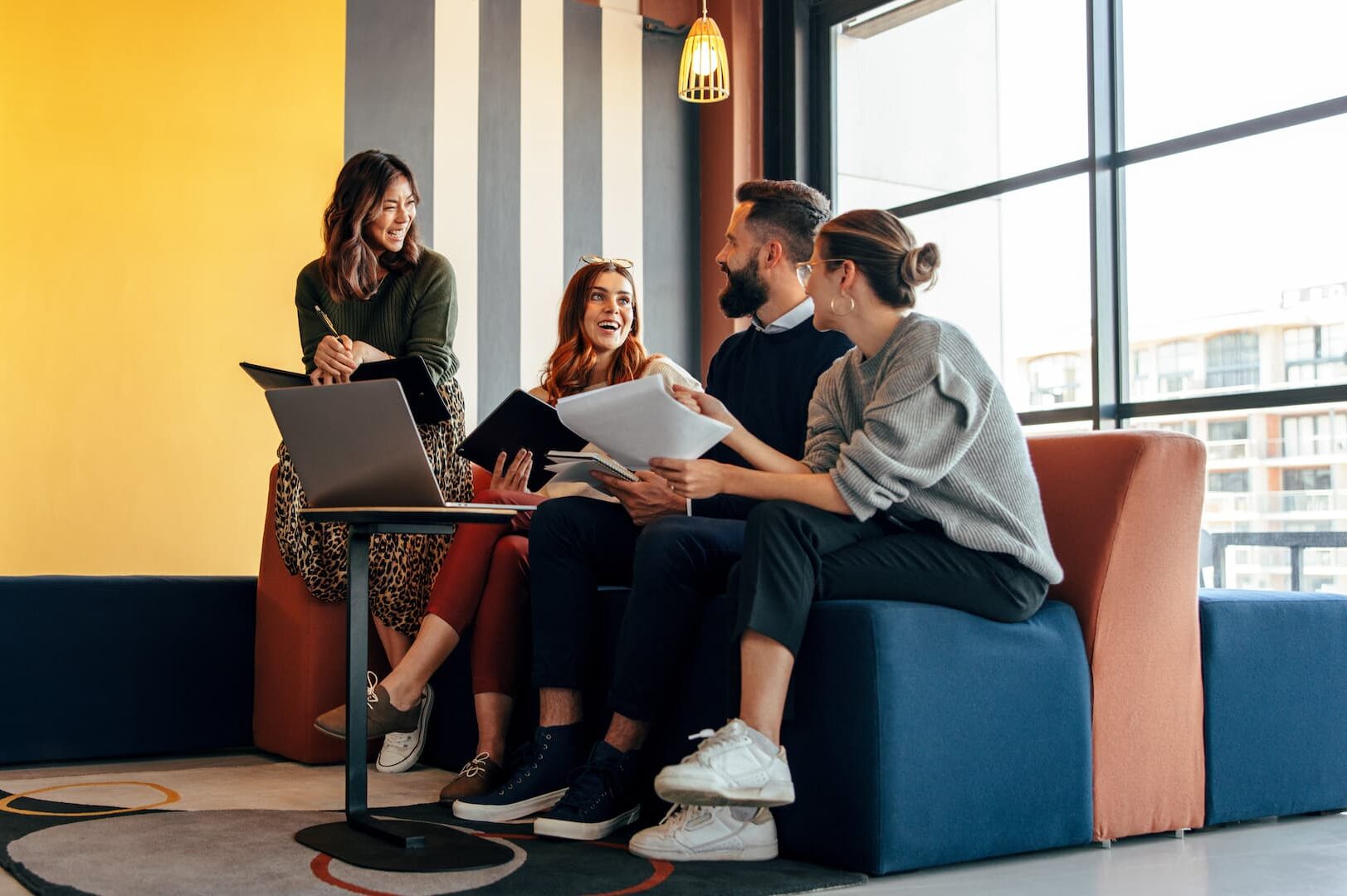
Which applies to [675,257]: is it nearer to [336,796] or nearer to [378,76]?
[378,76]

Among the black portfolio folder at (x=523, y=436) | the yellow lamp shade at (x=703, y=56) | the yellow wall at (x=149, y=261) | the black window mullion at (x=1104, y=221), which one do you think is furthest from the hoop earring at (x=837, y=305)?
the yellow wall at (x=149, y=261)

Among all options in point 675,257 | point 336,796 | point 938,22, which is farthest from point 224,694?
point 938,22

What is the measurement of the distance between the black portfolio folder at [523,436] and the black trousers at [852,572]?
0.40 meters

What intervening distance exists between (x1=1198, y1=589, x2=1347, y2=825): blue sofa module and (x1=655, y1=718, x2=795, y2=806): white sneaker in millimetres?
963

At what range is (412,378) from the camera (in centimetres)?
228

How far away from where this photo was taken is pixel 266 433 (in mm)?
4637

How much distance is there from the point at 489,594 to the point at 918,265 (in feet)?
3.79

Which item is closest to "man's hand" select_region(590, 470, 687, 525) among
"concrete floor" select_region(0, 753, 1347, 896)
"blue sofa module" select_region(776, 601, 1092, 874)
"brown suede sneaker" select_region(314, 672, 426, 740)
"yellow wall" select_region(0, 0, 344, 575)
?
"blue sofa module" select_region(776, 601, 1092, 874)

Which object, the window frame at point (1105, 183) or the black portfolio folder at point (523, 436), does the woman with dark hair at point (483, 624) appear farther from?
the window frame at point (1105, 183)

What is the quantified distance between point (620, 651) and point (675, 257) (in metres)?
3.50

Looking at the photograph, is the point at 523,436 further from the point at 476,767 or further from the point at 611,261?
the point at 611,261

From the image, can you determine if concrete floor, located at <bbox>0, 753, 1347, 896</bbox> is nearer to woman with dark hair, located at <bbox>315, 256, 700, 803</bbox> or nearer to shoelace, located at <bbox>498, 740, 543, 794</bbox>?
woman with dark hair, located at <bbox>315, 256, 700, 803</bbox>

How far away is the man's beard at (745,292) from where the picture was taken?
274 cm

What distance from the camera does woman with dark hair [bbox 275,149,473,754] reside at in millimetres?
3133
